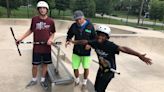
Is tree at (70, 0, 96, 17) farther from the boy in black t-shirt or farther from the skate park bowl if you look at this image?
the boy in black t-shirt

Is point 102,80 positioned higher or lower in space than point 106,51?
lower

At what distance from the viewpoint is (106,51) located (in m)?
3.78

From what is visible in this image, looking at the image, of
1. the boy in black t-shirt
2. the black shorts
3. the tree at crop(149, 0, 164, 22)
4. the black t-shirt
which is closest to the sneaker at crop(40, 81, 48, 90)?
the black shorts

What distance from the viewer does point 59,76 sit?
5.08 m

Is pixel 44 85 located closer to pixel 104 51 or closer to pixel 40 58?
pixel 40 58

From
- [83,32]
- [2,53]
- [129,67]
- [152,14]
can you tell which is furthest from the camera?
[152,14]

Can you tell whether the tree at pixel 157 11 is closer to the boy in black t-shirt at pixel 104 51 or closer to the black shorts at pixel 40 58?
the black shorts at pixel 40 58

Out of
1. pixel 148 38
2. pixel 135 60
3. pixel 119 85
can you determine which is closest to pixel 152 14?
pixel 148 38

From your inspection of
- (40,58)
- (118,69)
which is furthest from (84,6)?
(40,58)

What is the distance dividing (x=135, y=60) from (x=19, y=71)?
27.4 ft

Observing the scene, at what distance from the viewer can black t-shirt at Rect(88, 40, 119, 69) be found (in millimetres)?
3723

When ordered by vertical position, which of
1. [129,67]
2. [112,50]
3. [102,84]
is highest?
[112,50]

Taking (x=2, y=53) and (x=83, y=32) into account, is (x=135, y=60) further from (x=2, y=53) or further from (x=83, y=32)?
(x=83, y=32)

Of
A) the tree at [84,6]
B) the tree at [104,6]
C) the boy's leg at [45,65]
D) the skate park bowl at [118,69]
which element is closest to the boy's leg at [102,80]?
the skate park bowl at [118,69]
